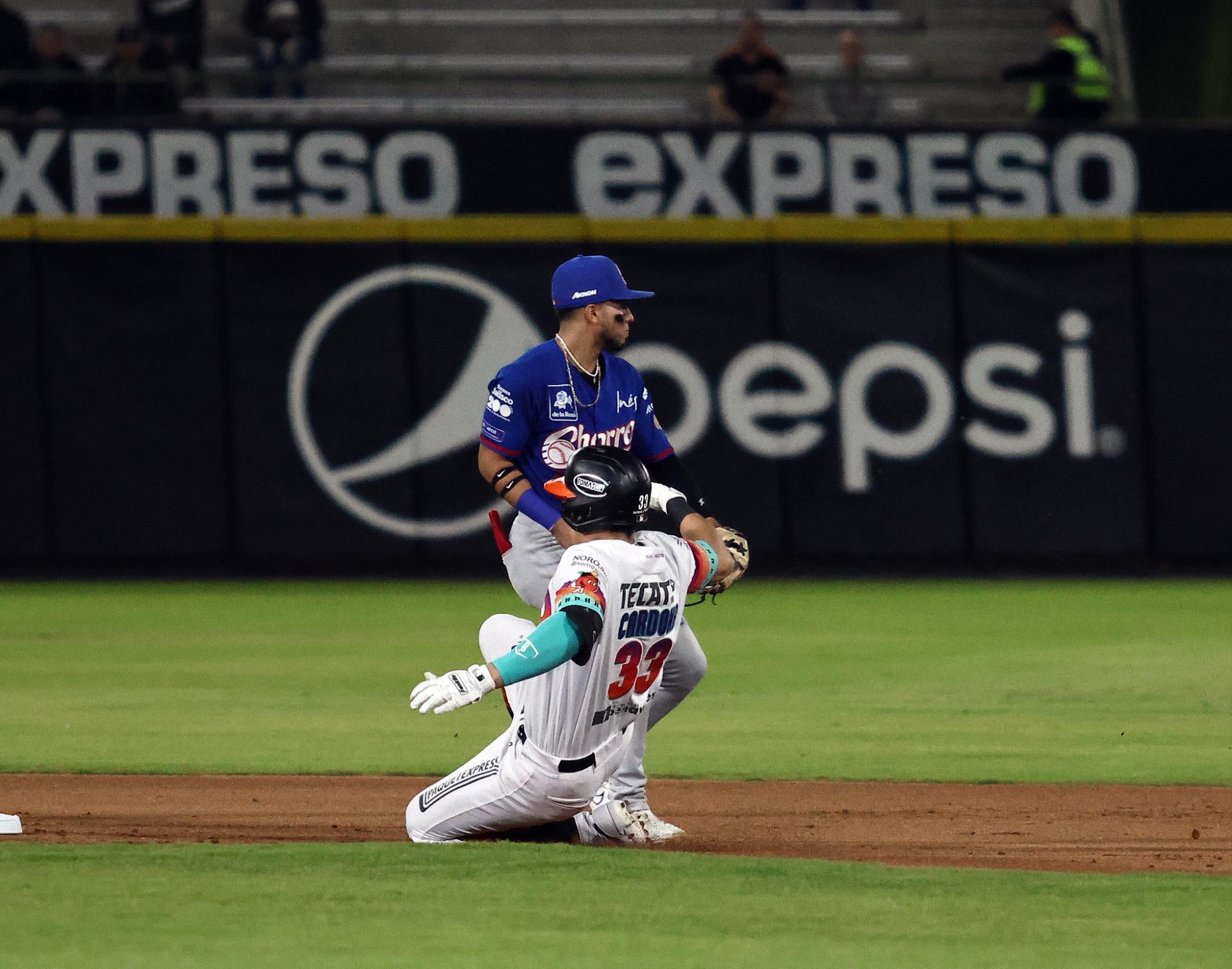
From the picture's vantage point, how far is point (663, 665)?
21.9 feet

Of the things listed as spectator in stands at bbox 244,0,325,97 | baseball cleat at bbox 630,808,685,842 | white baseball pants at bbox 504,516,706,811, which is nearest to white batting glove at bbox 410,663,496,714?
white baseball pants at bbox 504,516,706,811

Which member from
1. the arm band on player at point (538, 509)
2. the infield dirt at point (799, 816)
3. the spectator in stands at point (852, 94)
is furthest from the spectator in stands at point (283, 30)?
the arm band on player at point (538, 509)

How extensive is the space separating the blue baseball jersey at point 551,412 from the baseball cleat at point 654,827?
1.16 m

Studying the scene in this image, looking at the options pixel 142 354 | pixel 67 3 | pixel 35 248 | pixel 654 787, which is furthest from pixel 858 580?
Result: pixel 67 3

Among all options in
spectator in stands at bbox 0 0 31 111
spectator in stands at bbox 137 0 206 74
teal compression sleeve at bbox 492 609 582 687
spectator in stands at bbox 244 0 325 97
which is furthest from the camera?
spectator in stands at bbox 244 0 325 97

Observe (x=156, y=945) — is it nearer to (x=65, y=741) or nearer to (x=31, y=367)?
(x=65, y=741)

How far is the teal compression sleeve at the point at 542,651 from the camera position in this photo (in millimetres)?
5746

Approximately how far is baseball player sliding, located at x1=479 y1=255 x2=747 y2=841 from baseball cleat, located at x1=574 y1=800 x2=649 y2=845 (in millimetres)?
273

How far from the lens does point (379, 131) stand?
52.8 ft

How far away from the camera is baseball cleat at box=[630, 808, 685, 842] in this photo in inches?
270

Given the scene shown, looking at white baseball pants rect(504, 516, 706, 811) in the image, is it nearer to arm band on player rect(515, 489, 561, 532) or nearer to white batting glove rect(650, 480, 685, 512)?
arm band on player rect(515, 489, 561, 532)

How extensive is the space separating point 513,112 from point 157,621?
6.68 metres

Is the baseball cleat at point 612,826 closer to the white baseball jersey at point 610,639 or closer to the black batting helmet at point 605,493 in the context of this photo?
the white baseball jersey at point 610,639

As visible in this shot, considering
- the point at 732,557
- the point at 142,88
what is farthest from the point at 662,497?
the point at 142,88
